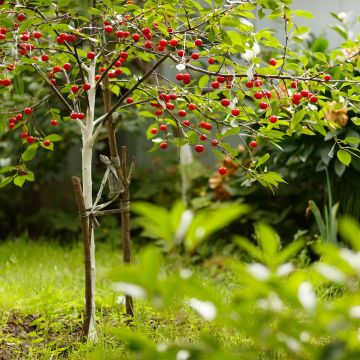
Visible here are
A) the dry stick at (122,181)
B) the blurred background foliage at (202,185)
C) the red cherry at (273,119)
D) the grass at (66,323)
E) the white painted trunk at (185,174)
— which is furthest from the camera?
the white painted trunk at (185,174)

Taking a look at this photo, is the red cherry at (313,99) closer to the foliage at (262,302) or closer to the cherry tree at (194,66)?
the cherry tree at (194,66)

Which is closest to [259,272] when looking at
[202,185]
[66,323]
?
[66,323]

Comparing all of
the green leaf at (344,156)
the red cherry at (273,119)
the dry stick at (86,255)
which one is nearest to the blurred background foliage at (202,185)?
the dry stick at (86,255)

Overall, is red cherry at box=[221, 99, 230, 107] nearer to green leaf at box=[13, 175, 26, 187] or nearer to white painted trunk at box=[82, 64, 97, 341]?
white painted trunk at box=[82, 64, 97, 341]

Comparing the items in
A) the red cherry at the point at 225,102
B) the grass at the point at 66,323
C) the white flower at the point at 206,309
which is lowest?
the grass at the point at 66,323

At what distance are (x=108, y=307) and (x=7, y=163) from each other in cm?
245

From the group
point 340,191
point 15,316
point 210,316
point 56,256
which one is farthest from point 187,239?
point 56,256

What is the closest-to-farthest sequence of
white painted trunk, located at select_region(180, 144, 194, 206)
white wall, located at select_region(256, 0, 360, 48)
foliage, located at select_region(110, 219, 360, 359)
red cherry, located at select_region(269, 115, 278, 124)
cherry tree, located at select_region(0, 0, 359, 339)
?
1. foliage, located at select_region(110, 219, 360, 359)
2. cherry tree, located at select_region(0, 0, 359, 339)
3. red cherry, located at select_region(269, 115, 278, 124)
4. white painted trunk, located at select_region(180, 144, 194, 206)
5. white wall, located at select_region(256, 0, 360, 48)

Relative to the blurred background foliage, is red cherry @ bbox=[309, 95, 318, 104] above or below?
above

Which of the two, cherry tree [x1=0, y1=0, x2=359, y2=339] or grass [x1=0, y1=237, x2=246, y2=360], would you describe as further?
grass [x1=0, y1=237, x2=246, y2=360]

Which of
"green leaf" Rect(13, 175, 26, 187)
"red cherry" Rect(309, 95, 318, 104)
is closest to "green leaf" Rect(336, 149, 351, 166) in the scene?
"red cherry" Rect(309, 95, 318, 104)

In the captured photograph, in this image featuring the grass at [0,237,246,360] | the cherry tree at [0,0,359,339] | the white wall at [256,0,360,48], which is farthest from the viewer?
the white wall at [256,0,360,48]

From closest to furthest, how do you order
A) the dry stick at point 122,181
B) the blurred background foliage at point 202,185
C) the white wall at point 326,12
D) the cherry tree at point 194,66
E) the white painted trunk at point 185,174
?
the cherry tree at point 194,66 → the dry stick at point 122,181 → the blurred background foliage at point 202,185 → the white painted trunk at point 185,174 → the white wall at point 326,12

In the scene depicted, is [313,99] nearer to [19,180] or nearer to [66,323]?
[19,180]
